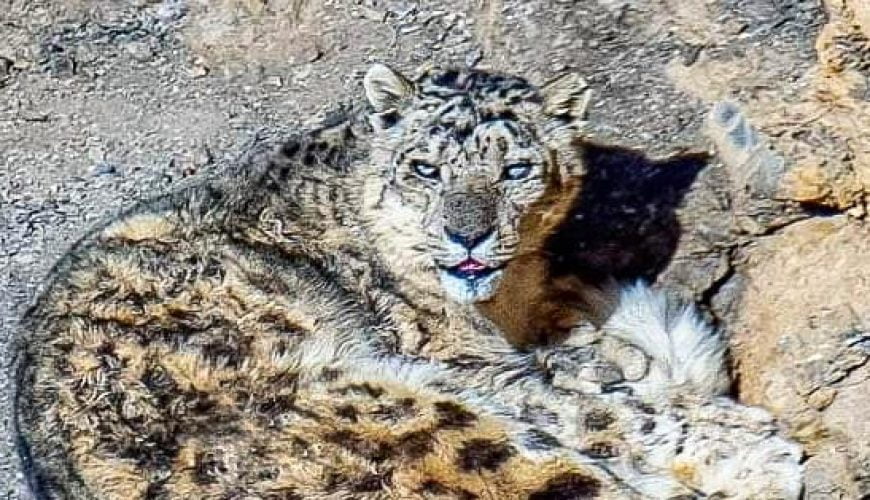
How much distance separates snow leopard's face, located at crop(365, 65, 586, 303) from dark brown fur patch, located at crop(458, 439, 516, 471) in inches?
31.9

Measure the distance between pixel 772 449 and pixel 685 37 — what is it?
2081mm

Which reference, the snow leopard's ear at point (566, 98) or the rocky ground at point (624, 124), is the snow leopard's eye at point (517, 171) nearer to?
the snow leopard's ear at point (566, 98)

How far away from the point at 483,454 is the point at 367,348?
0.75m

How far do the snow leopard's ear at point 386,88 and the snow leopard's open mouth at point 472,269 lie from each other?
531 millimetres

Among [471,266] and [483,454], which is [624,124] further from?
[483,454]

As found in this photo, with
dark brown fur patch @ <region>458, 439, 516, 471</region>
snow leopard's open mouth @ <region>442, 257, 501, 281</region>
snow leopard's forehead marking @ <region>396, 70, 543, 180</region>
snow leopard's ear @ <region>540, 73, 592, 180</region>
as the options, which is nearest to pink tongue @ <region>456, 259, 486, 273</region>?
snow leopard's open mouth @ <region>442, 257, 501, 281</region>

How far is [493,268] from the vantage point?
5031mm

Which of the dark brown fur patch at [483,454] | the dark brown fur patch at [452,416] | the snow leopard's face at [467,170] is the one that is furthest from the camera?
the snow leopard's face at [467,170]

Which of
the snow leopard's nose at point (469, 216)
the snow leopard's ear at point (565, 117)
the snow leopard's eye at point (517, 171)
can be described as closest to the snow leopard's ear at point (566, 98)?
Answer: the snow leopard's ear at point (565, 117)

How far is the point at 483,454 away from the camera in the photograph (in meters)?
4.26

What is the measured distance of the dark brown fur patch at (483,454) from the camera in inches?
166

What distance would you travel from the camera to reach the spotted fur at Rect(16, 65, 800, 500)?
430 centimetres

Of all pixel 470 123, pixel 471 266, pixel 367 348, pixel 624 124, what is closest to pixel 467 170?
pixel 470 123

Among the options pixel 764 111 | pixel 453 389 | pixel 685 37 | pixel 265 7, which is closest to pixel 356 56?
pixel 265 7
